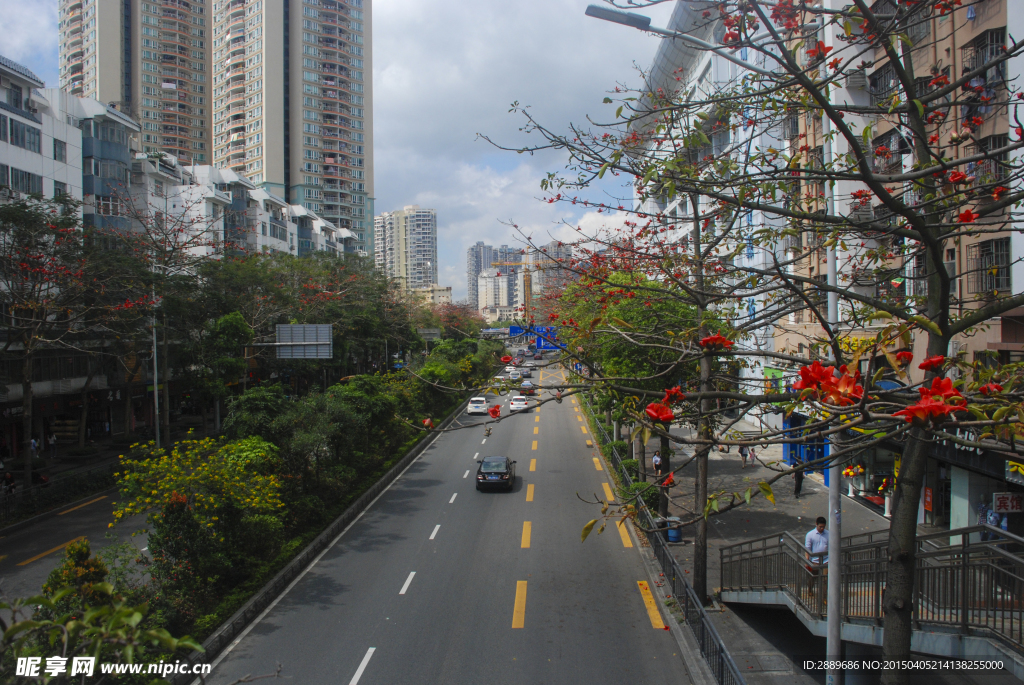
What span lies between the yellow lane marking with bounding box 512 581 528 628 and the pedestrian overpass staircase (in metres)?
4.81

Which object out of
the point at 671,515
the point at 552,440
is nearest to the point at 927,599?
the point at 671,515

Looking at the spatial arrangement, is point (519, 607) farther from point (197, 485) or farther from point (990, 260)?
point (990, 260)

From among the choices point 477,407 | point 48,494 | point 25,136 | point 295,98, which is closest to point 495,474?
point 48,494

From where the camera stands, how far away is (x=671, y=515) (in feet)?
61.1

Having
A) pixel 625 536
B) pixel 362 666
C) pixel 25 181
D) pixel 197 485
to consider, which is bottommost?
pixel 625 536

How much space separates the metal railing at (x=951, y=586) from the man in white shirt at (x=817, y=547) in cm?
3

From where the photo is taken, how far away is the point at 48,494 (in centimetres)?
2002

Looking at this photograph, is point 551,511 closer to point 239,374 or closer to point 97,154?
point 239,374

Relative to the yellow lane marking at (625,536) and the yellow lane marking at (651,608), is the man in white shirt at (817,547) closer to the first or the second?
the yellow lane marking at (651,608)

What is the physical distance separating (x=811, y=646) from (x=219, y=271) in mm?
28329

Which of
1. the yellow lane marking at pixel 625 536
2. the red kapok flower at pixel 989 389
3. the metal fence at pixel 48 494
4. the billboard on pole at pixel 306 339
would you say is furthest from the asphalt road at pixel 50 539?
the red kapok flower at pixel 989 389

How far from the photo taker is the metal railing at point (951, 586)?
6.79 meters

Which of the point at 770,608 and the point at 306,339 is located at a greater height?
the point at 306,339

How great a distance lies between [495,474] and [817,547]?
12.7 meters
